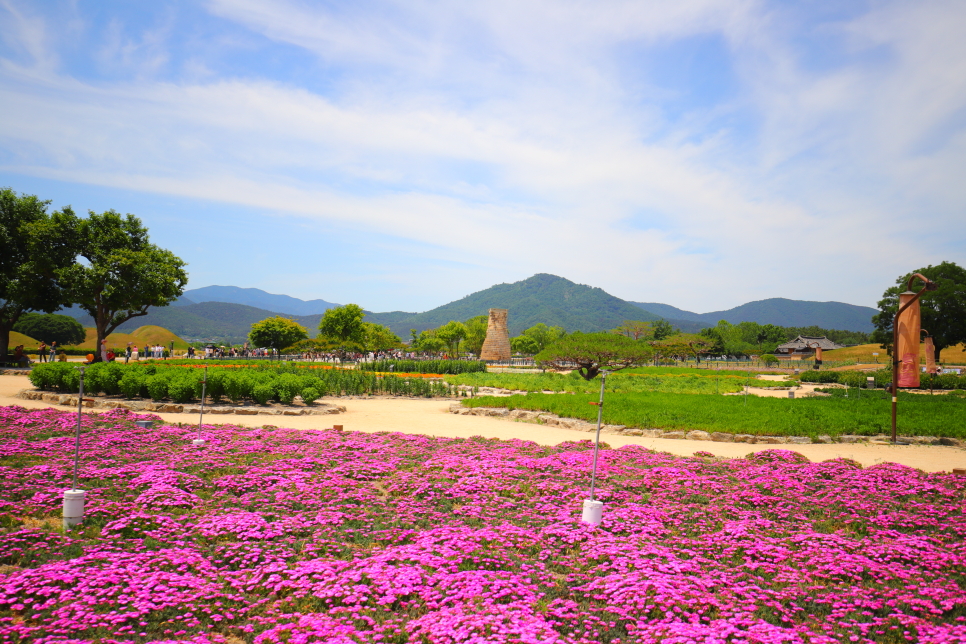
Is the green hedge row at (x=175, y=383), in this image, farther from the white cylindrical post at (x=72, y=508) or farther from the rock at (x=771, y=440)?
the rock at (x=771, y=440)

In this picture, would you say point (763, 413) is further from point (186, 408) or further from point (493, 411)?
point (186, 408)

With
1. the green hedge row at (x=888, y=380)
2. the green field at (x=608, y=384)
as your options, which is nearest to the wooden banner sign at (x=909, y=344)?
the green field at (x=608, y=384)

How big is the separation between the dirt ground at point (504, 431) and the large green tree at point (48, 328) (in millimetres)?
66167

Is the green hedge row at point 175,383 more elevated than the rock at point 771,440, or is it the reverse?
the green hedge row at point 175,383

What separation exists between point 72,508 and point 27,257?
130 feet

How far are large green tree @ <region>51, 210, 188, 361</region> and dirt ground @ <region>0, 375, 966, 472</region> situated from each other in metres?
15.4

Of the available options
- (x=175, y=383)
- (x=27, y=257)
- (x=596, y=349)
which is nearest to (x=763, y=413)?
(x=596, y=349)

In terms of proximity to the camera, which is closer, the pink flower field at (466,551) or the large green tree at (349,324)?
the pink flower field at (466,551)

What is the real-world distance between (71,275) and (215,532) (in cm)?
3513

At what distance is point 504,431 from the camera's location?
47.2 ft

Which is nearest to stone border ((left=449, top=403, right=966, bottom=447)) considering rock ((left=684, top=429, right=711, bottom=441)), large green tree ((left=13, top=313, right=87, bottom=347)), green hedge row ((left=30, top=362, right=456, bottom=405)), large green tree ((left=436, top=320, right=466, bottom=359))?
rock ((left=684, top=429, right=711, bottom=441))

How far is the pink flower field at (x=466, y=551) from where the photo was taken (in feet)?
12.3

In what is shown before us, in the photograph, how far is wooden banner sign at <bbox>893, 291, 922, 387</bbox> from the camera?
43.1 ft

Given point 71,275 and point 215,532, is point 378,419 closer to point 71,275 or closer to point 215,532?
point 215,532
